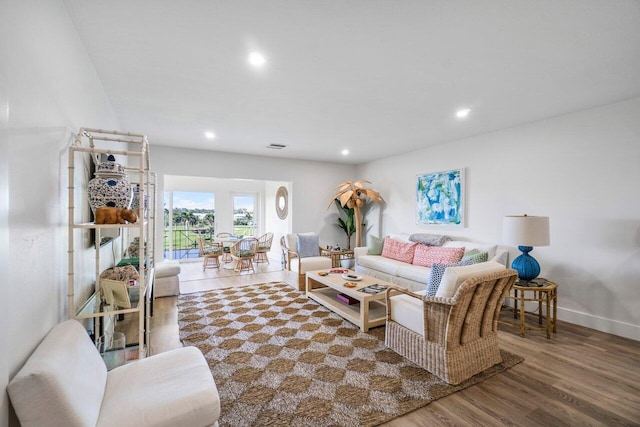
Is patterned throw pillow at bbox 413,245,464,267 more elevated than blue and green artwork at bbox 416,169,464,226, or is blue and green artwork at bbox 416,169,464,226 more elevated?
blue and green artwork at bbox 416,169,464,226

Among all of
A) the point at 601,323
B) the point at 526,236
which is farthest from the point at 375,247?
the point at 601,323

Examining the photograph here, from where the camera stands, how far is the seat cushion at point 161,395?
4.09ft

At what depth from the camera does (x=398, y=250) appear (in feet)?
16.1

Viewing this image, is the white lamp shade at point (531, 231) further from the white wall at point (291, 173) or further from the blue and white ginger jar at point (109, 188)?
Answer: the white wall at point (291, 173)

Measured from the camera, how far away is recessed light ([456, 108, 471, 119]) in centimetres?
330

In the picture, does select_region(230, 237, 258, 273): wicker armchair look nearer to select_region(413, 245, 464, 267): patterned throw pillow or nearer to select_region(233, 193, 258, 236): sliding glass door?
select_region(233, 193, 258, 236): sliding glass door

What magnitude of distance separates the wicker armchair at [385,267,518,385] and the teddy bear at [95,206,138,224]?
86.7 inches

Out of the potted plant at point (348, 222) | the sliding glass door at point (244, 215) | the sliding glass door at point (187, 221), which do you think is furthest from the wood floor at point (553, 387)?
the sliding glass door at point (244, 215)

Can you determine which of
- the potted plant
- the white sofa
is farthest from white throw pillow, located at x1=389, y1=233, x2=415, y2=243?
the potted plant

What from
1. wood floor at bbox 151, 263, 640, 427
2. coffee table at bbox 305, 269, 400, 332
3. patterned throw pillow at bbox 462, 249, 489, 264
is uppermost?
patterned throw pillow at bbox 462, 249, 489, 264

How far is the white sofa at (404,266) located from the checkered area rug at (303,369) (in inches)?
47.7

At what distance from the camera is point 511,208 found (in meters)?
3.97

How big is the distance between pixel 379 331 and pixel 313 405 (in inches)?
54.5

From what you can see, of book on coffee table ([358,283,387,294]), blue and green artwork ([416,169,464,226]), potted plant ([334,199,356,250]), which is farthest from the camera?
potted plant ([334,199,356,250])
